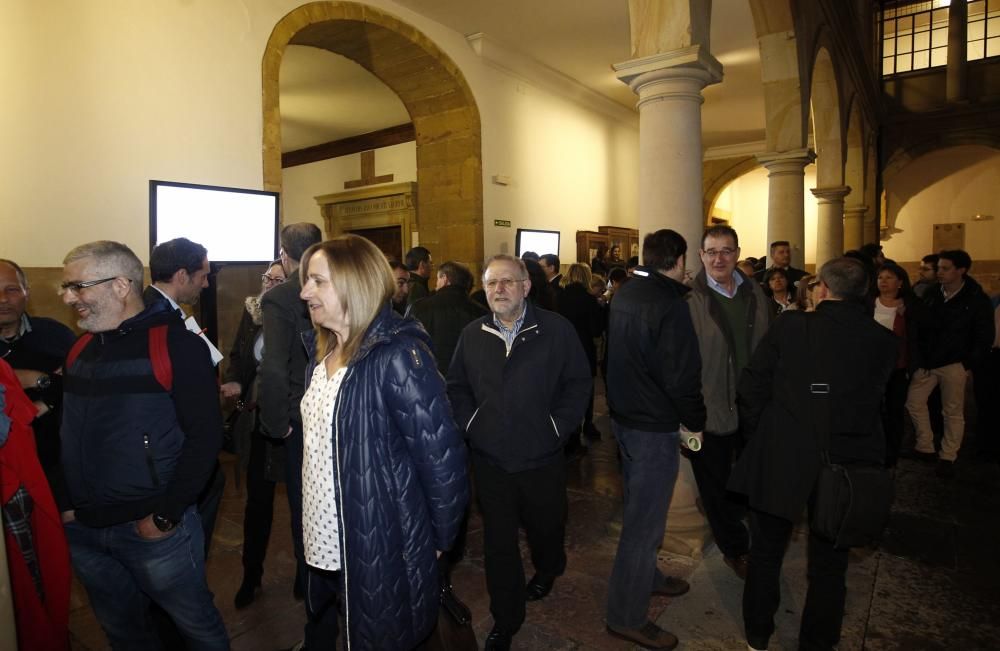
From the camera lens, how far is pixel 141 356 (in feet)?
5.79

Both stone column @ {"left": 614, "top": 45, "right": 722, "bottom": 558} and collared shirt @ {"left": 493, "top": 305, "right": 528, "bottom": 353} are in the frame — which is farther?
stone column @ {"left": 614, "top": 45, "right": 722, "bottom": 558}

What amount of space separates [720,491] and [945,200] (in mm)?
18592

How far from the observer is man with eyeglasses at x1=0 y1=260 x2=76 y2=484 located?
2.20 meters

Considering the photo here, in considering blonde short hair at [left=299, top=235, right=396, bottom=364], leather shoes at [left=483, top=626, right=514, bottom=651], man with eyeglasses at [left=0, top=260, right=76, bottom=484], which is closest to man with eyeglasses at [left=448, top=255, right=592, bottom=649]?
leather shoes at [left=483, top=626, right=514, bottom=651]

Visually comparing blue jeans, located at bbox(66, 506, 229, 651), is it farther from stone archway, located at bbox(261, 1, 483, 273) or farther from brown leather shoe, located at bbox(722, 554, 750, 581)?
stone archway, located at bbox(261, 1, 483, 273)

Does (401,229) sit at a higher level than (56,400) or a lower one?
higher

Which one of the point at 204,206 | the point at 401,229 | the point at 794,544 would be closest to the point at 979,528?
the point at 794,544

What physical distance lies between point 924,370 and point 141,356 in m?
5.43

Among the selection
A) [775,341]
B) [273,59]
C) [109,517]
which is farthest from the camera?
[273,59]

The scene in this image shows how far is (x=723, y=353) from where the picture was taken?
9.63ft

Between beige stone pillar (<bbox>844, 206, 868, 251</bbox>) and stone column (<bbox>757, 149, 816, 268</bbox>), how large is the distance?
7414mm

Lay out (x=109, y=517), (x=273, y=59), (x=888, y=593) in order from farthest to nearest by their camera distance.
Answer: (x=273, y=59)
(x=888, y=593)
(x=109, y=517)

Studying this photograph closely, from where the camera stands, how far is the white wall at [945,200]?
16.4 m

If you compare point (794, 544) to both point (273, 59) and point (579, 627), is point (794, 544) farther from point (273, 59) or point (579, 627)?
point (273, 59)
